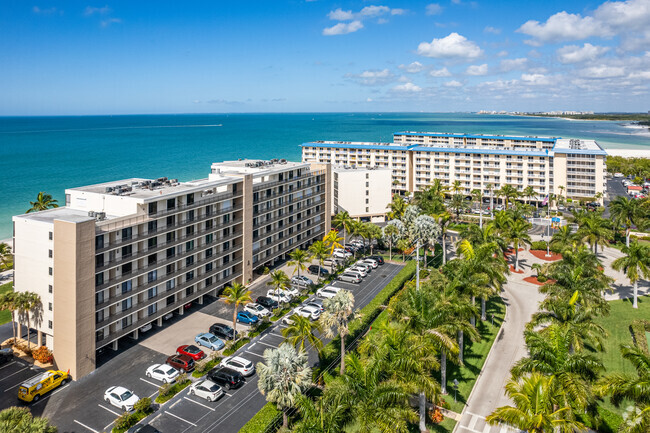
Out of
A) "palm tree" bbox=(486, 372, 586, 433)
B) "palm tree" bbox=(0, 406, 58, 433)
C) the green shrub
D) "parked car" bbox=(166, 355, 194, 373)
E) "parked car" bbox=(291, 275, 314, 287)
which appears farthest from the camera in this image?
"parked car" bbox=(291, 275, 314, 287)

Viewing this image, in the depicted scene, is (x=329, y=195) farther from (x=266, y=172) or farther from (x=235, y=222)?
(x=235, y=222)

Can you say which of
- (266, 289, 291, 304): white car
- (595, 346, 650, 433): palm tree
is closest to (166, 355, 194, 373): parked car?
(266, 289, 291, 304): white car

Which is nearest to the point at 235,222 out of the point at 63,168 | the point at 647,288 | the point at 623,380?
the point at 623,380

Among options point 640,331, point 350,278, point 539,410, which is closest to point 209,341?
point 350,278

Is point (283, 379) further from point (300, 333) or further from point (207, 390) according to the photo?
point (207, 390)

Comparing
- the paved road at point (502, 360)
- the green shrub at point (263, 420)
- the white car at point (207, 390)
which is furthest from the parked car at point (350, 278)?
the green shrub at point (263, 420)

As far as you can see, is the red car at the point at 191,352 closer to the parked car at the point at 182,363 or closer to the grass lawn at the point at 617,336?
the parked car at the point at 182,363

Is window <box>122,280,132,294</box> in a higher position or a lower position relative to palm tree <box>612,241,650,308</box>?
lower

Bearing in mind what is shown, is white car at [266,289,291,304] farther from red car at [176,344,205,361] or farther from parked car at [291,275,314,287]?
red car at [176,344,205,361]
